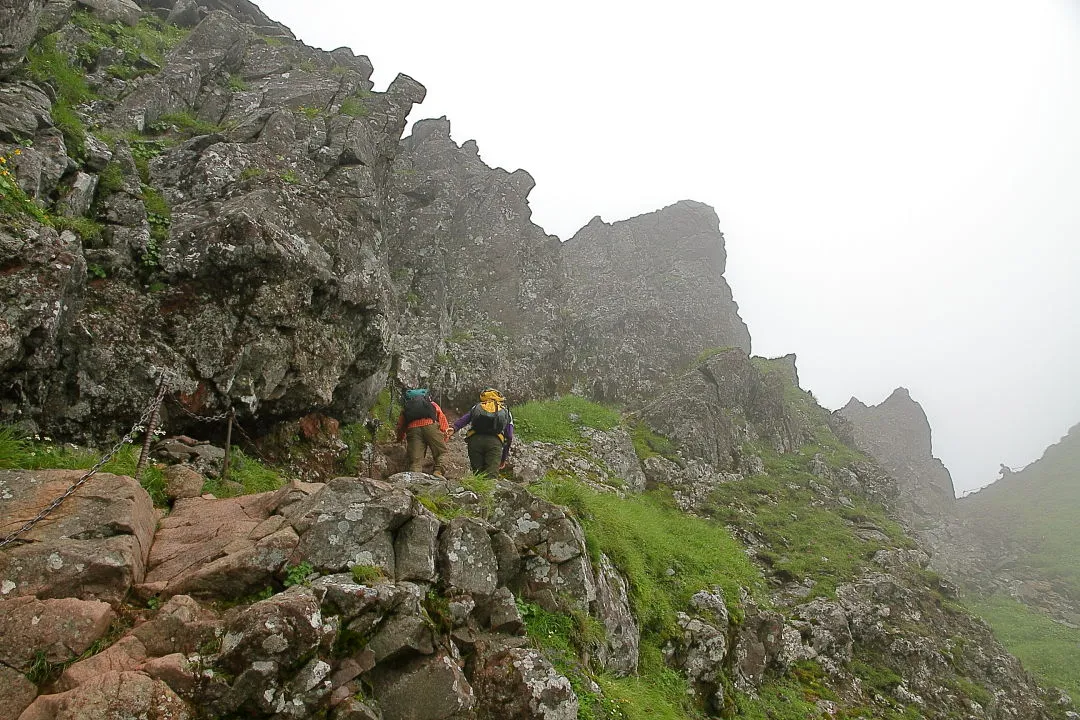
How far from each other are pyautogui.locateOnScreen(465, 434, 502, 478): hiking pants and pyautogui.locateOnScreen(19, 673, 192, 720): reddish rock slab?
30.8 feet

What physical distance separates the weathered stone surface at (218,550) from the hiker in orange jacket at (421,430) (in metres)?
5.65

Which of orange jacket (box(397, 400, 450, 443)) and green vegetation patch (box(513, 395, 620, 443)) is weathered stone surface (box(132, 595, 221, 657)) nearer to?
orange jacket (box(397, 400, 450, 443))

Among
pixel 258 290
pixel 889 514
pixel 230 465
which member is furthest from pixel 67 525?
pixel 889 514

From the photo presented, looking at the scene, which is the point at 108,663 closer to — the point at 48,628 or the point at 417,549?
the point at 48,628

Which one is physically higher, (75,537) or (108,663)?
(75,537)

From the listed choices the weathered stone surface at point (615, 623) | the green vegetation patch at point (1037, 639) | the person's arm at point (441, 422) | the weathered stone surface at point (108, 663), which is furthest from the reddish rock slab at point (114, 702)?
the green vegetation patch at point (1037, 639)

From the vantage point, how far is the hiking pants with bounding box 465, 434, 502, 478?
48.1 ft

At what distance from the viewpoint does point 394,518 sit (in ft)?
28.1

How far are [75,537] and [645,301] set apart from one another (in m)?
36.7

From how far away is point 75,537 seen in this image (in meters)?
7.05

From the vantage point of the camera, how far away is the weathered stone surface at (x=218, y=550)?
705 centimetres

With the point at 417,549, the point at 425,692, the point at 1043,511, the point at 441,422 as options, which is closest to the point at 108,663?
the point at 425,692

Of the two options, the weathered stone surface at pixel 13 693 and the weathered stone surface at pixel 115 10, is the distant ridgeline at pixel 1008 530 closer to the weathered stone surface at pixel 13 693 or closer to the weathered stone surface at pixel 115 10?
the weathered stone surface at pixel 13 693

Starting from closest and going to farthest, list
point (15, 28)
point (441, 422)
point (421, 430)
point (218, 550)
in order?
point (218, 550)
point (15, 28)
point (421, 430)
point (441, 422)
